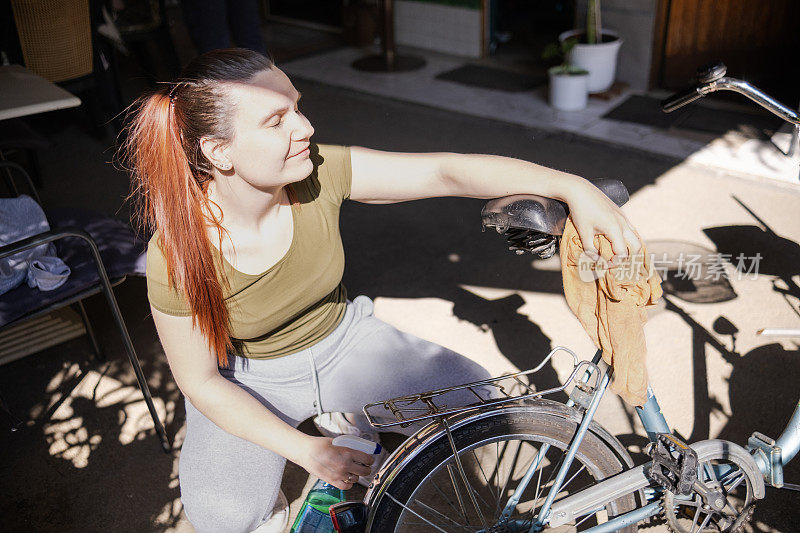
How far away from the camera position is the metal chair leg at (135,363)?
2.36 m

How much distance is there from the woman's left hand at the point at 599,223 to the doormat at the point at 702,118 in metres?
3.96

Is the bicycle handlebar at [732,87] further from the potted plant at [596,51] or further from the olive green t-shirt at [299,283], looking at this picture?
the potted plant at [596,51]

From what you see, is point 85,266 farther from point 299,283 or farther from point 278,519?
point 278,519

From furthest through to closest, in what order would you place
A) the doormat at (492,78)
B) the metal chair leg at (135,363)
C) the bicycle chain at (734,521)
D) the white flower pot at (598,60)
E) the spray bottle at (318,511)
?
the doormat at (492,78) → the white flower pot at (598,60) → the metal chair leg at (135,363) → the spray bottle at (318,511) → the bicycle chain at (734,521)

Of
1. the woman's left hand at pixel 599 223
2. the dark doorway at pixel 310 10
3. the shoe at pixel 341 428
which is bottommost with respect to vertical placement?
the shoe at pixel 341 428

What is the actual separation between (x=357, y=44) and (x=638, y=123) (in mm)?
3840

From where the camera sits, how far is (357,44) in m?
7.89

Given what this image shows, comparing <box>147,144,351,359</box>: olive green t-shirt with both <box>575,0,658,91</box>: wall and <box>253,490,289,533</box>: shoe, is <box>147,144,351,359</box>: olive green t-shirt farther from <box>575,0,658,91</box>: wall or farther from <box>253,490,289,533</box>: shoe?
<box>575,0,658,91</box>: wall

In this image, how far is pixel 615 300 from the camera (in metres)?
1.50

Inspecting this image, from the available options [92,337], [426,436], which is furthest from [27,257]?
[426,436]

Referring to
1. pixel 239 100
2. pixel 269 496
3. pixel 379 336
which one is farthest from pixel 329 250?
pixel 269 496

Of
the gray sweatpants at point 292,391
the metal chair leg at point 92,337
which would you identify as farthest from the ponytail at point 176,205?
the metal chair leg at point 92,337

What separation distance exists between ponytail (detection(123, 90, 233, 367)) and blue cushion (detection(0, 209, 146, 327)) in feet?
2.75

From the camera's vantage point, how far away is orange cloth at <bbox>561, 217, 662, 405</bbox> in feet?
4.91
